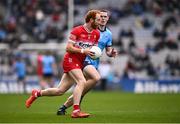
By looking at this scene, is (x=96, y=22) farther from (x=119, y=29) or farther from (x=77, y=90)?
(x=119, y=29)

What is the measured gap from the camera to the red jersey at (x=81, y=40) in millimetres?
16000

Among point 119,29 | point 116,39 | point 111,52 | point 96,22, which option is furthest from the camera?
point 119,29

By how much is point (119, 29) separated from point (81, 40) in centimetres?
2677

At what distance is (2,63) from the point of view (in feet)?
130

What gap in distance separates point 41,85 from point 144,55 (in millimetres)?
7920

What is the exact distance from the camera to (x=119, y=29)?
42812mm

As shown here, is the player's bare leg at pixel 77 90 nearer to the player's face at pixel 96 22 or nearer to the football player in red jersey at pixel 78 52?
the football player in red jersey at pixel 78 52

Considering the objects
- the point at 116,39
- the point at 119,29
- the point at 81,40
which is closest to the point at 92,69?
the point at 81,40

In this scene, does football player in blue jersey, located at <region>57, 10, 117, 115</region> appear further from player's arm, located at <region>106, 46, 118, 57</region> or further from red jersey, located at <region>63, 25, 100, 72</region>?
red jersey, located at <region>63, 25, 100, 72</region>

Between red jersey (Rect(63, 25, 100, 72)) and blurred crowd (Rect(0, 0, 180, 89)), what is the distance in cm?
2254

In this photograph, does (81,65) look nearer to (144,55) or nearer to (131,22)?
(144,55)

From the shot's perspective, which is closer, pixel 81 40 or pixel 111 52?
pixel 81 40

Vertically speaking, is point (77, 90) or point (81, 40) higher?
point (81, 40)

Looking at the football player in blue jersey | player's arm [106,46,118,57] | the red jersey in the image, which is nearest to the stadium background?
the football player in blue jersey
